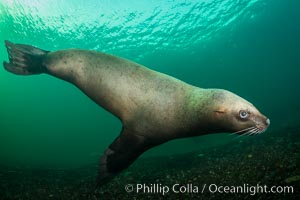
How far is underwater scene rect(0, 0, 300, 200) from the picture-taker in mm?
3764

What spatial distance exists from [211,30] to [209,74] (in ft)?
74.9

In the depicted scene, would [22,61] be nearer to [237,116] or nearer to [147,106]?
[147,106]

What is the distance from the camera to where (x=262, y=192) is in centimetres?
305

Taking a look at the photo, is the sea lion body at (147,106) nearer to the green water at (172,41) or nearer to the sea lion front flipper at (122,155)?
the sea lion front flipper at (122,155)

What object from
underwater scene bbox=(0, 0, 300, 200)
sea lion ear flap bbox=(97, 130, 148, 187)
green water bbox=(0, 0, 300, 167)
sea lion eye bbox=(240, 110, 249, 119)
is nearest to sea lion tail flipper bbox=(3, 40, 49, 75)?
underwater scene bbox=(0, 0, 300, 200)

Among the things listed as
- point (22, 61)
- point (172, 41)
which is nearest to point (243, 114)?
point (22, 61)

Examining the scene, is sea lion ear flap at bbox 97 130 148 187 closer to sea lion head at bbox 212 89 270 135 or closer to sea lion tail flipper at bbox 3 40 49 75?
sea lion head at bbox 212 89 270 135

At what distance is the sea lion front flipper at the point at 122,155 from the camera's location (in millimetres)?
3926

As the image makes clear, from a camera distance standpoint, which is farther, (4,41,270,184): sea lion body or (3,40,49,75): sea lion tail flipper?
(3,40,49,75): sea lion tail flipper

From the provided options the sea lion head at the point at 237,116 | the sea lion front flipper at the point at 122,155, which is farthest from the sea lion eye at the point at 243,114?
the sea lion front flipper at the point at 122,155

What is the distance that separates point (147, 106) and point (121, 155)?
0.85 metres

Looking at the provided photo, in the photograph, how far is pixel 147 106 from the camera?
382cm

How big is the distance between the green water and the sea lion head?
1381 centimetres

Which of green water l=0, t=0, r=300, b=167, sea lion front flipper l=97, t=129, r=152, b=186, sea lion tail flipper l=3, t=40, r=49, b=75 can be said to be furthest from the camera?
green water l=0, t=0, r=300, b=167
